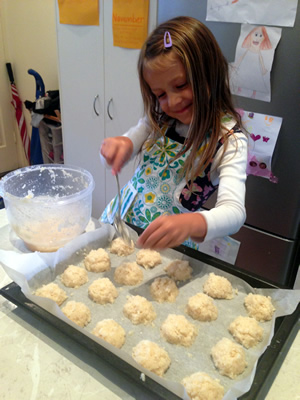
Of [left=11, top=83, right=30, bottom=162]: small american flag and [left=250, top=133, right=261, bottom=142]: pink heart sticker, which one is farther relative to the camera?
[left=11, top=83, right=30, bottom=162]: small american flag

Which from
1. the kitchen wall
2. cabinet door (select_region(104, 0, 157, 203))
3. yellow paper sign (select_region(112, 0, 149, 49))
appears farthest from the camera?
the kitchen wall

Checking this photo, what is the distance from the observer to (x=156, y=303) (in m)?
0.87

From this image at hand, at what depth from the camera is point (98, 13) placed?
180 centimetres

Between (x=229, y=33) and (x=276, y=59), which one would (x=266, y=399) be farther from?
(x=229, y=33)

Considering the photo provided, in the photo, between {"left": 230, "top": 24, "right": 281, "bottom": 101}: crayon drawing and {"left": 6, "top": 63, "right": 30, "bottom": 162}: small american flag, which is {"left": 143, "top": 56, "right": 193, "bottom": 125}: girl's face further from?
{"left": 6, "top": 63, "right": 30, "bottom": 162}: small american flag

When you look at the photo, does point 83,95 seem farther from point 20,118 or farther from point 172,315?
point 172,315

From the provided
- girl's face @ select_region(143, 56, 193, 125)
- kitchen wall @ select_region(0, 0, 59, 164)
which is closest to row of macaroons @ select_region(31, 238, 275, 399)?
girl's face @ select_region(143, 56, 193, 125)

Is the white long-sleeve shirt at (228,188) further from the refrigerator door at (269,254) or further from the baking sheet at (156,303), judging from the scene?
the refrigerator door at (269,254)

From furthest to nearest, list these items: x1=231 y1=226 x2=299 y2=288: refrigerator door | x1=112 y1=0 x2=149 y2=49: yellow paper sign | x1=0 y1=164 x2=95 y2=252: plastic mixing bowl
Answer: x1=112 y1=0 x2=149 y2=49: yellow paper sign, x1=231 y1=226 x2=299 y2=288: refrigerator door, x1=0 y1=164 x2=95 y2=252: plastic mixing bowl

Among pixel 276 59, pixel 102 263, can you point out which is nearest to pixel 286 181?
pixel 276 59

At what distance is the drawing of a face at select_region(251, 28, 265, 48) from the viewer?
4.25 feet

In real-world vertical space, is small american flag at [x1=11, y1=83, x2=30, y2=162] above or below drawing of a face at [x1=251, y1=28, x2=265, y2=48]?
below

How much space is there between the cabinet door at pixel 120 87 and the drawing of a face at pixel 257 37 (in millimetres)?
568

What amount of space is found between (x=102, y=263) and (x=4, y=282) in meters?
0.25
